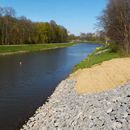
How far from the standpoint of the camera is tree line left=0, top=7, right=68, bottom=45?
107 metres

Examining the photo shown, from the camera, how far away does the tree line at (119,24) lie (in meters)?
54.3

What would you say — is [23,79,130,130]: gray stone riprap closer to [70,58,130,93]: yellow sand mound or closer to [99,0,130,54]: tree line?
[70,58,130,93]: yellow sand mound

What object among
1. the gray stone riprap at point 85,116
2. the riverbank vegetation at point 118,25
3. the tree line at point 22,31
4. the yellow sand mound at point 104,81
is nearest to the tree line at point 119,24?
the riverbank vegetation at point 118,25

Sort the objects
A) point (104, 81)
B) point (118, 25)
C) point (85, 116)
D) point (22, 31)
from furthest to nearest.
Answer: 1. point (22, 31)
2. point (118, 25)
3. point (104, 81)
4. point (85, 116)

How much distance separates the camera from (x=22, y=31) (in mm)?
118438

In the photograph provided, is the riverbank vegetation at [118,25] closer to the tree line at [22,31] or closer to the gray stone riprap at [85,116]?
the gray stone riprap at [85,116]

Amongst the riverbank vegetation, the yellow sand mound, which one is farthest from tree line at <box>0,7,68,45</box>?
the yellow sand mound

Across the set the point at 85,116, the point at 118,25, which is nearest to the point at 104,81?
the point at 85,116

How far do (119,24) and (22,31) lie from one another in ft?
222

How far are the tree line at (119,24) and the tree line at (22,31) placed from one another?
56141 millimetres

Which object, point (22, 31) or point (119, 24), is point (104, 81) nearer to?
point (119, 24)

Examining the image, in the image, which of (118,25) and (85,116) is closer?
(85,116)

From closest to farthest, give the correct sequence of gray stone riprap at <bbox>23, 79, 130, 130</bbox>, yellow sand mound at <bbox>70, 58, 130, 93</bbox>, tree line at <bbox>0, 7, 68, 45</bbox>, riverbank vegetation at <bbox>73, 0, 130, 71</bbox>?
1. gray stone riprap at <bbox>23, 79, 130, 130</bbox>
2. yellow sand mound at <bbox>70, 58, 130, 93</bbox>
3. riverbank vegetation at <bbox>73, 0, 130, 71</bbox>
4. tree line at <bbox>0, 7, 68, 45</bbox>

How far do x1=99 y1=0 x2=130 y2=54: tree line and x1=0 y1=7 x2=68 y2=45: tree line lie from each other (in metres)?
56.1
